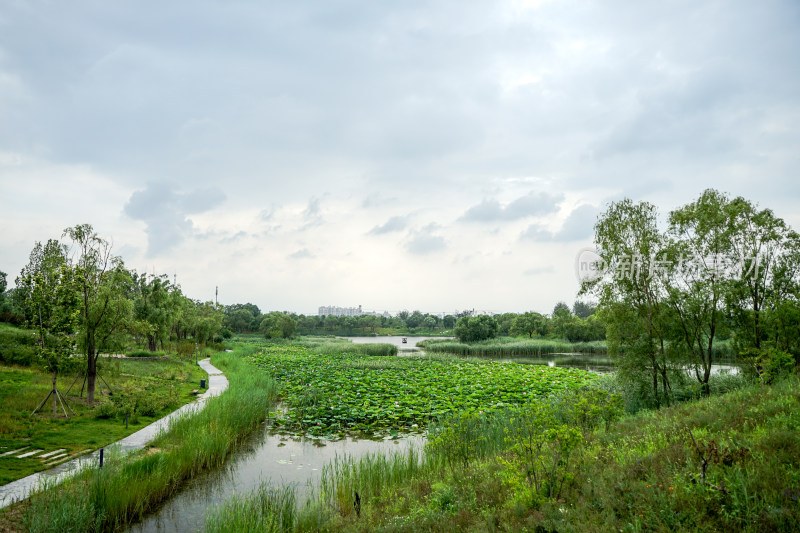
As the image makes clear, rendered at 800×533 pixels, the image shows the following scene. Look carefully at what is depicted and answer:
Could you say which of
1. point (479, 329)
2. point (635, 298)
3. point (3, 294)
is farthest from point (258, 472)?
point (3, 294)

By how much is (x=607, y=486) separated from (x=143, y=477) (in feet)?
26.7

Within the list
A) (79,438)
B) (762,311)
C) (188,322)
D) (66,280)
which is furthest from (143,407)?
(188,322)

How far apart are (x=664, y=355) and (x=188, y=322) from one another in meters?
43.5

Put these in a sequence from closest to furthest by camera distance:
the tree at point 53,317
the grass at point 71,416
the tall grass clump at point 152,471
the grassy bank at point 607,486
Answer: the grassy bank at point 607,486 → the tall grass clump at point 152,471 → the grass at point 71,416 → the tree at point 53,317

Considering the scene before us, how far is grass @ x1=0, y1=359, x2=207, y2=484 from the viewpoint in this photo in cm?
969

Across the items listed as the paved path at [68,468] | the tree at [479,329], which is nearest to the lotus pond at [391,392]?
the paved path at [68,468]

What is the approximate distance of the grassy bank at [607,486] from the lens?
4.30m

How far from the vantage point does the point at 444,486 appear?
679cm

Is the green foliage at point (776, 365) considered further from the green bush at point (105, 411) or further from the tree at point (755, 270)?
the green bush at point (105, 411)

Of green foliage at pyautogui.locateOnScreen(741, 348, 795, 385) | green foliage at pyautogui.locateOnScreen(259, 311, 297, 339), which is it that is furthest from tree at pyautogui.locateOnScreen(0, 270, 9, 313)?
green foliage at pyautogui.locateOnScreen(741, 348, 795, 385)

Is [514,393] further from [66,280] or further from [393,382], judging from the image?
[66,280]

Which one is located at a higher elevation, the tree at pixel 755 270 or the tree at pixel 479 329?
the tree at pixel 755 270

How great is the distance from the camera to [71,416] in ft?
40.0

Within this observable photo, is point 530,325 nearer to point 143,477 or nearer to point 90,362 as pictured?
point 90,362
